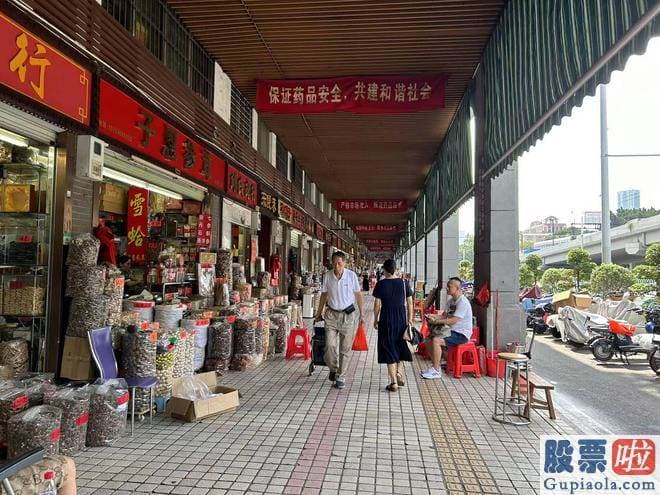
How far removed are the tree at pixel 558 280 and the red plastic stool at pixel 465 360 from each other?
60.8 feet

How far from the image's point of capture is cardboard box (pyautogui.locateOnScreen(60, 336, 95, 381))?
4.46m

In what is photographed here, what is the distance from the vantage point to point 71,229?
4.87 m

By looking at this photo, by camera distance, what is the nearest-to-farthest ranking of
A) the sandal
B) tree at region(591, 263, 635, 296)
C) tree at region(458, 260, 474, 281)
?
the sandal, tree at region(591, 263, 635, 296), tree at region(458, 260, 474, 281)

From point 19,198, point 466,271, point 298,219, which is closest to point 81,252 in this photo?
point 19,198

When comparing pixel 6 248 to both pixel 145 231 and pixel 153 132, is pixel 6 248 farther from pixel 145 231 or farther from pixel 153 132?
A: pixel 145 231

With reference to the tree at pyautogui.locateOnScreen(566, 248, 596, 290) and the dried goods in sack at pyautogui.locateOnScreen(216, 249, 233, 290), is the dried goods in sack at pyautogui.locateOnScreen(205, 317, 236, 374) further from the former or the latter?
the tree at pyautogui.locateOnScreen(566, 248, 596, 290)

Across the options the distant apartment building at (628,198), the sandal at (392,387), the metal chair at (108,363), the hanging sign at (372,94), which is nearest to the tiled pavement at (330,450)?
the sandal at (392,387)

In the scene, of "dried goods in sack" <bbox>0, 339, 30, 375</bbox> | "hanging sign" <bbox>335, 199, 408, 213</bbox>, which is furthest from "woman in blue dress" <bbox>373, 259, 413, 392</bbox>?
"hanging sign" <bbox>335, 199, 408, 213</bbox>

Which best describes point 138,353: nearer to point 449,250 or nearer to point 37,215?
point 37,215

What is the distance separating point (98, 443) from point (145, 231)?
4322mm

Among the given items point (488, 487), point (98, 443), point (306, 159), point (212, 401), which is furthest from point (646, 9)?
point (306, 159)

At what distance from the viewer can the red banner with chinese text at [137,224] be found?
7.39m

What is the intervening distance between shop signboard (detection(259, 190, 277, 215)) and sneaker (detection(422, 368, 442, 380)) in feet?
21.1

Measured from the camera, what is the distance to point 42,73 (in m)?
4.20
